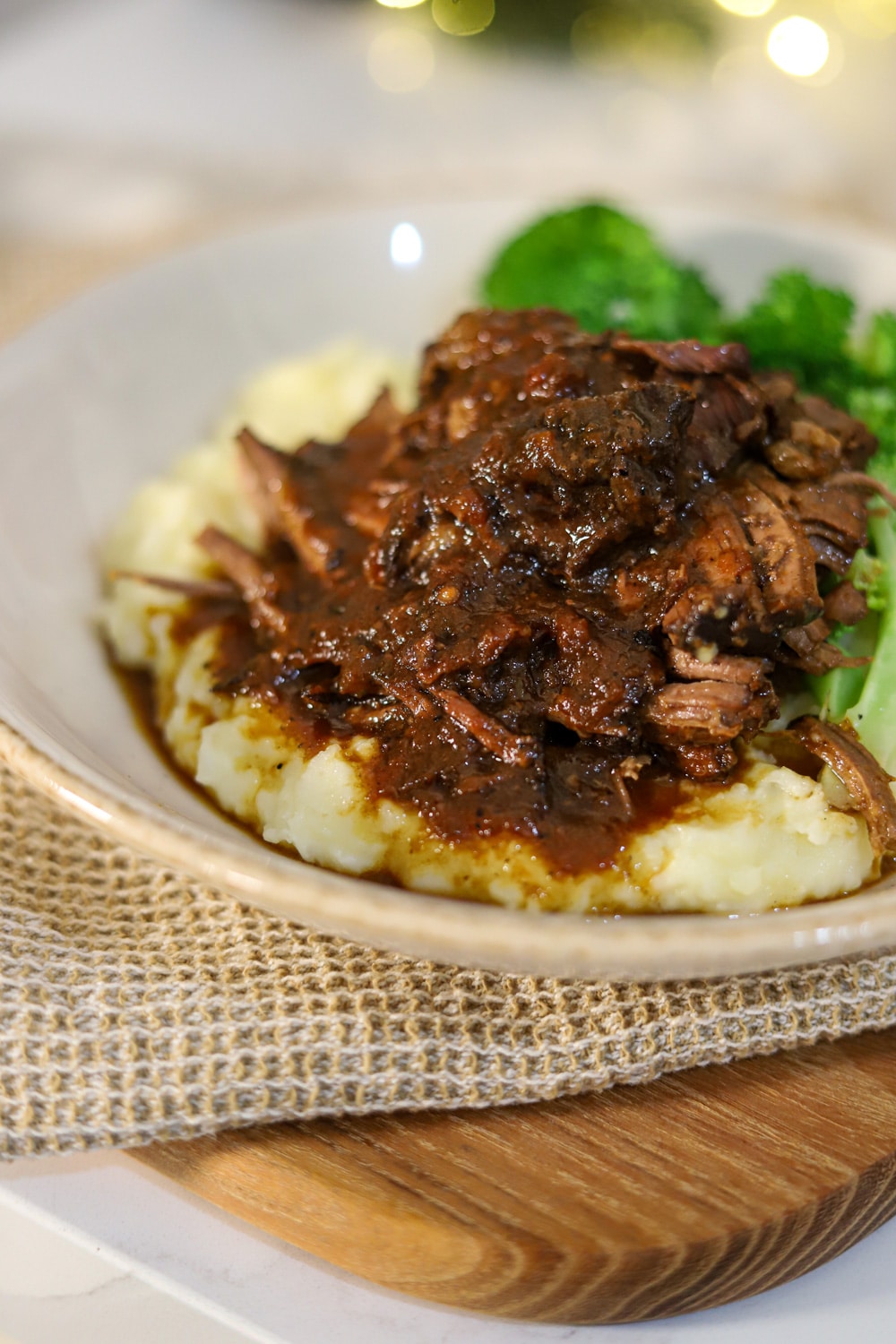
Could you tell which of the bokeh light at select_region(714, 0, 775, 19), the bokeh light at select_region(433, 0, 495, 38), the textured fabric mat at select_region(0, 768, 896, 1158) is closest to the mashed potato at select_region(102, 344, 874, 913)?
the textured fabric mat at select_region(0, 768, 896, 1158)

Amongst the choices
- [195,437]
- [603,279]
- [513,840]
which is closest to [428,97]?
[603,279]

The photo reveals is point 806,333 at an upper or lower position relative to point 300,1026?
upper

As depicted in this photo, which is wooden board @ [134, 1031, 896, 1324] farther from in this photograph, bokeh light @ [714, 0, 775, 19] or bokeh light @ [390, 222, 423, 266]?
bokeh light @ [714, 0, 775, 19]

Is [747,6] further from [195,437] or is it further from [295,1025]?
[295,1025]

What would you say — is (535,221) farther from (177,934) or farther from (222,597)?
(177,934)

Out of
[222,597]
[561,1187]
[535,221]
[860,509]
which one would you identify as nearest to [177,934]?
[561,1187]
